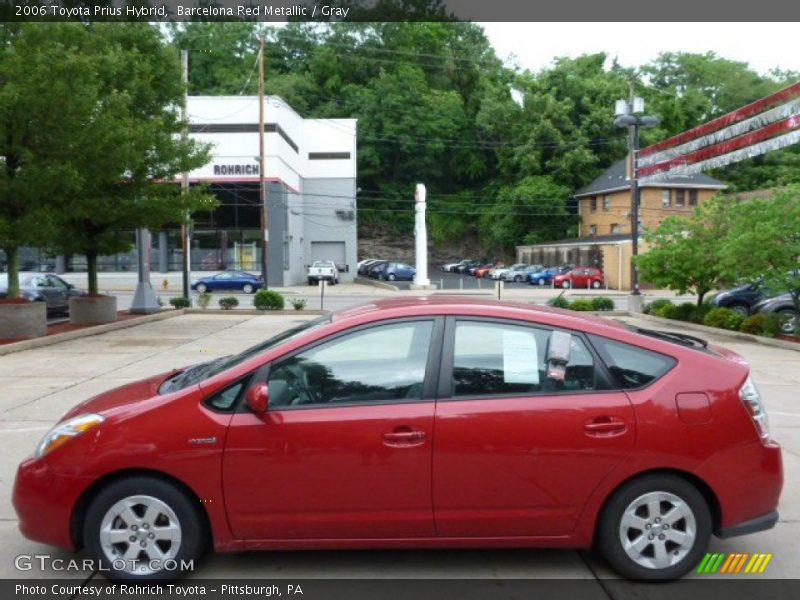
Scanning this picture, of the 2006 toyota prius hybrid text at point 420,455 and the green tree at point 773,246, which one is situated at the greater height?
the green tree at point 773,246

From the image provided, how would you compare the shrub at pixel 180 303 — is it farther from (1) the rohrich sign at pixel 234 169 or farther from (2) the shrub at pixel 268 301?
(1) the rohrich sign at pixel 234 169

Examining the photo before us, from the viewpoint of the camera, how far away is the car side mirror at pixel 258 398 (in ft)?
14.0

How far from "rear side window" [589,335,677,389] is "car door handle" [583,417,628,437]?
22cm

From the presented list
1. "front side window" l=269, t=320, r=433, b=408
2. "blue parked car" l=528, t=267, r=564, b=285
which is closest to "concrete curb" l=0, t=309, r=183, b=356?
"front side window" l=269, t=320, r=433, b=408

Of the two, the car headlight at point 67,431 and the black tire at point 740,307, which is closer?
the car headlight at point 67,431

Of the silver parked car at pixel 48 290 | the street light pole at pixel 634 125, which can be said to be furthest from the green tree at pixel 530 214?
the silver parked car at pixel 48 290

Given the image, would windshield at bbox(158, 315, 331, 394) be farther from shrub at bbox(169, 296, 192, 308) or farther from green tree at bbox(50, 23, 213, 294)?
shrub at bbox(169, 296, 192, 308)

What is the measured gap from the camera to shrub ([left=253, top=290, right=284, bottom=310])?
27.4 metres

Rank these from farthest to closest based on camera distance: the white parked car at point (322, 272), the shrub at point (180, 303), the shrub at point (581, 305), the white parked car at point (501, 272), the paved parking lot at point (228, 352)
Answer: the white parked car at point (501, 272)
the white parked car at point (322, 272)
the shrub at point (180, 303)
the shrub at point (581, 305)
the paved parking lot at point (228, 352)

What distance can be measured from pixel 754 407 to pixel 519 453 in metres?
1.41

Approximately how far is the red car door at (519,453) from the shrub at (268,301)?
23.4 metres

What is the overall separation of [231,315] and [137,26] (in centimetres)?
927

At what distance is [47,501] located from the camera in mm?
4336

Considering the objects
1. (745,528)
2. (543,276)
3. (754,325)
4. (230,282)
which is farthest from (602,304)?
(543,276)
